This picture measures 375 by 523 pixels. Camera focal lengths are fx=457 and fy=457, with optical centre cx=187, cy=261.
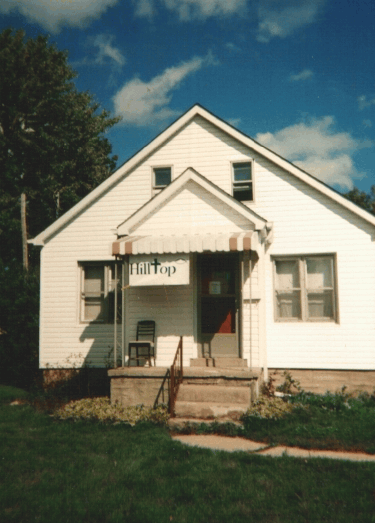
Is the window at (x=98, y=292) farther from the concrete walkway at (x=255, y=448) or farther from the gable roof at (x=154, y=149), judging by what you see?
the concrete walkway at (x=255, y=448)

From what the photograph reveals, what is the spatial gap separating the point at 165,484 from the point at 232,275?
600cm

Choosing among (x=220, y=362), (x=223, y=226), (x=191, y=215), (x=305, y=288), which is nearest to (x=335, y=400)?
(x=220, y=362)

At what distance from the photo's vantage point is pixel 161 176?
40.0 ft

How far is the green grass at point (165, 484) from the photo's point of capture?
4.52 m

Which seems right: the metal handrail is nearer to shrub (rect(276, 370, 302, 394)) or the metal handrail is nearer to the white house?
the white house

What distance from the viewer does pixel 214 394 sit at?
27.9 feet

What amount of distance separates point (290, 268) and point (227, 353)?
2.55m

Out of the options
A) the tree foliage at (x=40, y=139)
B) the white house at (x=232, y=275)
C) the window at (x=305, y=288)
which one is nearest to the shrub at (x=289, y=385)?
the white house at (x=232, y=275)

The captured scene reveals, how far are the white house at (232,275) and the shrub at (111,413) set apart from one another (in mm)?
1183

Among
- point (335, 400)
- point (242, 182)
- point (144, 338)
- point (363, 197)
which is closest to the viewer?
point (335, 400)

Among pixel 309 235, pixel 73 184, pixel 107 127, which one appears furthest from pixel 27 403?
pixel 107 127

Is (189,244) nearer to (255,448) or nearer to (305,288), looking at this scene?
(305,288)

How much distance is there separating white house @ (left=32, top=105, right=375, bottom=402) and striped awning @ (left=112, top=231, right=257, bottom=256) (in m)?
0.02

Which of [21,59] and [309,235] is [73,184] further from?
[309,235]
